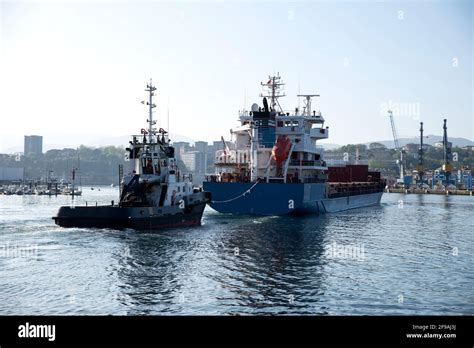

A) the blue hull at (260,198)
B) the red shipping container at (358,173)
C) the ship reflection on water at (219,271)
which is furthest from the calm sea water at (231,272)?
the red shipping container at (358,173)

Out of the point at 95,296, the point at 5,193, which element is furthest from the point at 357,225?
the point at 5,193

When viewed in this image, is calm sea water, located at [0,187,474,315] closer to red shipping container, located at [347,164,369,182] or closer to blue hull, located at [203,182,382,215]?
blue hull, located at [203,182,382,215]

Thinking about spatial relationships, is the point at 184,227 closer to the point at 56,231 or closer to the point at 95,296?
the point at 56,231

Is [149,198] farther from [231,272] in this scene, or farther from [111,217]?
[231,272]

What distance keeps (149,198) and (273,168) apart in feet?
70.0

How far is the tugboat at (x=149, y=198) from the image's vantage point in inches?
1644

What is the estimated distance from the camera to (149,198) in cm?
4591

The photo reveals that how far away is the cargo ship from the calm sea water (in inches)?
517

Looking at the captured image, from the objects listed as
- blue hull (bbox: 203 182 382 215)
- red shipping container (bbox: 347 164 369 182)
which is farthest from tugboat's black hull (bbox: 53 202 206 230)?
red shipping container (bbox: 347 164 369 182)

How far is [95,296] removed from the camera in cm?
2053

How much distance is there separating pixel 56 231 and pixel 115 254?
12.5 meters

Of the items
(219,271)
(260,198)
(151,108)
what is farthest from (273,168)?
(219,271)

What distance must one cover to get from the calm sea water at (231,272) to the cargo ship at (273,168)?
13143 mm
